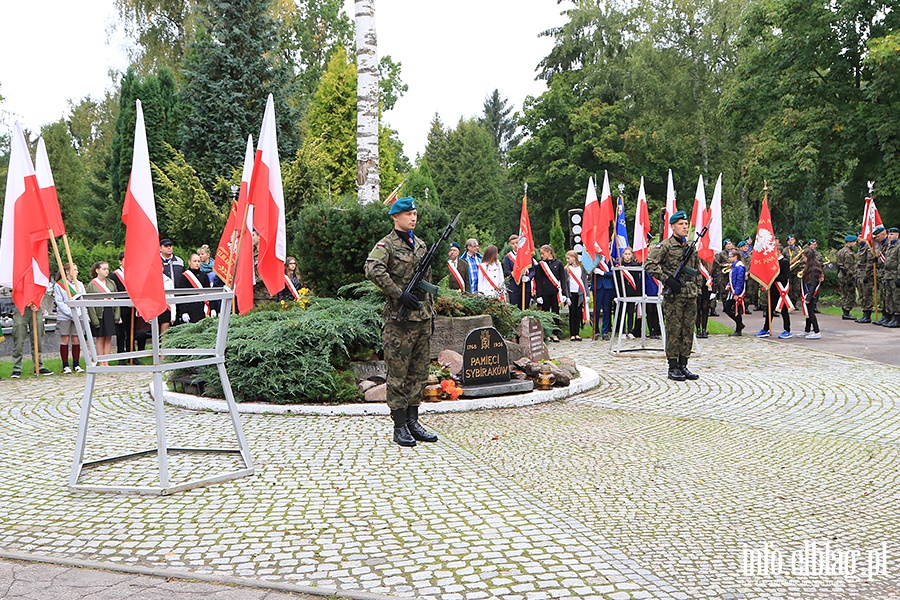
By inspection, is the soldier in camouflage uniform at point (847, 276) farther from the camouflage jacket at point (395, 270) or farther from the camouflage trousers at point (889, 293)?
the camouflage jacket at point (395, 270)

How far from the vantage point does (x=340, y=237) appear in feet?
36.9

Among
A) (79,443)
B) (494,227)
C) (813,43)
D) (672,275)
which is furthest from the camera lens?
(494,227)

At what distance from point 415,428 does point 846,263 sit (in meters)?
20.0

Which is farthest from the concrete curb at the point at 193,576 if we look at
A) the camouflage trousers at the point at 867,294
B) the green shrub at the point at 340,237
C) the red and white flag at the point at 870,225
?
the red and white flag at the point at 870,225

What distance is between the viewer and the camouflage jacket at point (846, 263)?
22.6 metres

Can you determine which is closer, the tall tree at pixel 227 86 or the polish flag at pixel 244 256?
the polish flag at pixel 244 256

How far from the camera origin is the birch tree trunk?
1279 centimetres

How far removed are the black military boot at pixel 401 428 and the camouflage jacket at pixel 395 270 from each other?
82cm

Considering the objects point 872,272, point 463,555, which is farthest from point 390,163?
point 463,555

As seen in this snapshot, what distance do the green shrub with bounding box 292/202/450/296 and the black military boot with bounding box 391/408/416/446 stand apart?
4.30 meters

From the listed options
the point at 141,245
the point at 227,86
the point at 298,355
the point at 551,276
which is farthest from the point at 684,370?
the point at 227,86

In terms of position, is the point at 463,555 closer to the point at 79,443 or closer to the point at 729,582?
the point at 729,582

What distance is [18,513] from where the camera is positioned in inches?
203

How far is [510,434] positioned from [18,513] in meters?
4.04
